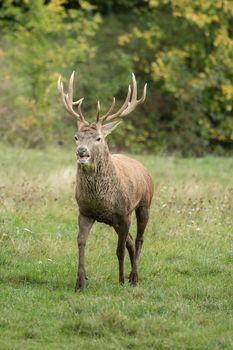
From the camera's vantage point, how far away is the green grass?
838cm

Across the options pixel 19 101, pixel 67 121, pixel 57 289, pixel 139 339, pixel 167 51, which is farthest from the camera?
pixel 167 51

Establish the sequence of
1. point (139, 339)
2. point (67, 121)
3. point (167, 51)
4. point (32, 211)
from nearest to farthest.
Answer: point (139, 339) → point (32, 211) → point (67, 121) → point (167, 51)

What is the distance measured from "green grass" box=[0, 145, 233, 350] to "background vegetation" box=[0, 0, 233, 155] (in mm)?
7986

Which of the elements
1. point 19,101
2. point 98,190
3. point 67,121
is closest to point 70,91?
point 98,190

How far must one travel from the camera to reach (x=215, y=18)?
86.8 ft

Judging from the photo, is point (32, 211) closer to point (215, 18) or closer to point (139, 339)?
point (139, 339)

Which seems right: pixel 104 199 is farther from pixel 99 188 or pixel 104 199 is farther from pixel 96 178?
pixel 96 178

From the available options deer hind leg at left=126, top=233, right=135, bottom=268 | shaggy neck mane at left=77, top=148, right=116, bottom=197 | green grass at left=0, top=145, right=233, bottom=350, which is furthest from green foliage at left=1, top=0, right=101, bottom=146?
shaggy neck mane at left=77, top=148, right=116, bottom=197

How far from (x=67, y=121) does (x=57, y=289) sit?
649 inches

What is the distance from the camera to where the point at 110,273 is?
10.9 metres

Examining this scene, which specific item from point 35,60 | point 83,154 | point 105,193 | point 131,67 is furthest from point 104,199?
point 131,67

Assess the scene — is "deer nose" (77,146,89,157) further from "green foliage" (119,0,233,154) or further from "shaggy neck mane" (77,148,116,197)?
"green foliage" (119,0,233,154)

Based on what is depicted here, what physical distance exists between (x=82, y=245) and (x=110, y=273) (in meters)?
0.88

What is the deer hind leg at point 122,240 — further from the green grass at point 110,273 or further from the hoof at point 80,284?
the hoof at point 80,284
